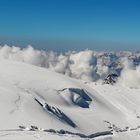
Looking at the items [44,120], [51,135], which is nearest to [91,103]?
[44,120]

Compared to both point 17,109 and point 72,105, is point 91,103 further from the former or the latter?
point 17,109

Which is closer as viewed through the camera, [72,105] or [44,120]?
[44,120]

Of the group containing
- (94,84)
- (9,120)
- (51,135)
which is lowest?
(51,135)

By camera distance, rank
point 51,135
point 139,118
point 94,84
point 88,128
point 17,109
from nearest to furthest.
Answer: point 51,135 < point 17,109 < point 88,128 < point 139,118 < point 94,84

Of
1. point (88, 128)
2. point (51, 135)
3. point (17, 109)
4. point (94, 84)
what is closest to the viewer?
point (51, 135)

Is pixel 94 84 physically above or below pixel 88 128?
above
